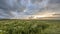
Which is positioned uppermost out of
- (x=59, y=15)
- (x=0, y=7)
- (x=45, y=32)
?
(x=0, y=7)

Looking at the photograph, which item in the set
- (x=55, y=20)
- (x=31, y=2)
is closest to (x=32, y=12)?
(x=31, y=2)

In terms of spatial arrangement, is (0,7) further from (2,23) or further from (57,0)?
(57,0)

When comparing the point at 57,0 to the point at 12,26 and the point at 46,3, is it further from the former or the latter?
the point at 12,26

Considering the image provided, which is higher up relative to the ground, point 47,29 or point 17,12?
point 17,12

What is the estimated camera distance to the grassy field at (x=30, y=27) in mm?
1062

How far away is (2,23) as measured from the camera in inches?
46.7

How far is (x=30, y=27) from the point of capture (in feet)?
3.58

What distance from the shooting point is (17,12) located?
50.9 inches

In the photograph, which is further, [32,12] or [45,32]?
[32,12]

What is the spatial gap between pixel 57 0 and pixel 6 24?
0.52m

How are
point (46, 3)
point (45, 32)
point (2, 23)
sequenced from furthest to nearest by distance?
point (46, 3)
point (2, 23)
point (45, 32)

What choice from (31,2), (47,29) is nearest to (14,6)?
(31,2)

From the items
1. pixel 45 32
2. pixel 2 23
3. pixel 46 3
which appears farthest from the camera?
pixel 46 3

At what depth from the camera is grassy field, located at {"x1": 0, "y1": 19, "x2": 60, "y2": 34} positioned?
3.48ft
